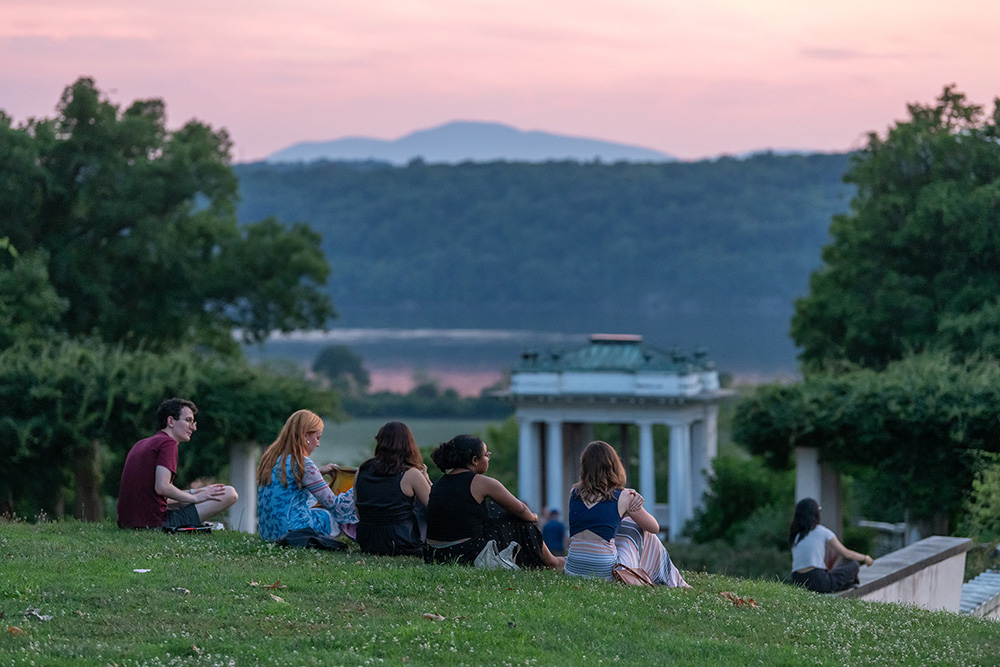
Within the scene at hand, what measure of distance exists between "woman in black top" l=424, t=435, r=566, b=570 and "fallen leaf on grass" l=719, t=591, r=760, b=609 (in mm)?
1688

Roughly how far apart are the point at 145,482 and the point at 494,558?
157 inches

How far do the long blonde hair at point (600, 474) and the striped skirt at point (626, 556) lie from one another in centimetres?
38

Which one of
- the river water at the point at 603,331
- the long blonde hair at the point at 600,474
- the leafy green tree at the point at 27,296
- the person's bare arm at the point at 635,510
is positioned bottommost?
the river water at the point at 603,331

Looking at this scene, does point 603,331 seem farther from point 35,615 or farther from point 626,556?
point 35,615

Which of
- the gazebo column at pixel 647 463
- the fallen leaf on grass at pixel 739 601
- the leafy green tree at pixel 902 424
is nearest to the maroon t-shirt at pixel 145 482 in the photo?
the fallen leaf on grass at pixel 739 601

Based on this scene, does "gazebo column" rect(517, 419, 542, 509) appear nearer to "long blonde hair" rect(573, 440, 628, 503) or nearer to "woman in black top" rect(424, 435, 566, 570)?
"woman in black top" rect(424, 435, 566, 570)

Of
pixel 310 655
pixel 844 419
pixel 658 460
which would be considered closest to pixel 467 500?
pixel 310 655

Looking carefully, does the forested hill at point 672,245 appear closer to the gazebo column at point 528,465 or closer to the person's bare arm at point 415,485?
the gazebo column at point 528,465

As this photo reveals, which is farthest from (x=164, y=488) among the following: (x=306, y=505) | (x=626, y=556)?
(x=626, y=556)

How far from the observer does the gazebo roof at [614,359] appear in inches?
1625

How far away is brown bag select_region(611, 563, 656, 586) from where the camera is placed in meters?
11.0

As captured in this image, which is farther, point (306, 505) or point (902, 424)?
point (902, 424)

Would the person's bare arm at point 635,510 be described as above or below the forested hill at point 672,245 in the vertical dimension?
below

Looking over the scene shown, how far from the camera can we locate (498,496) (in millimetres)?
11117
